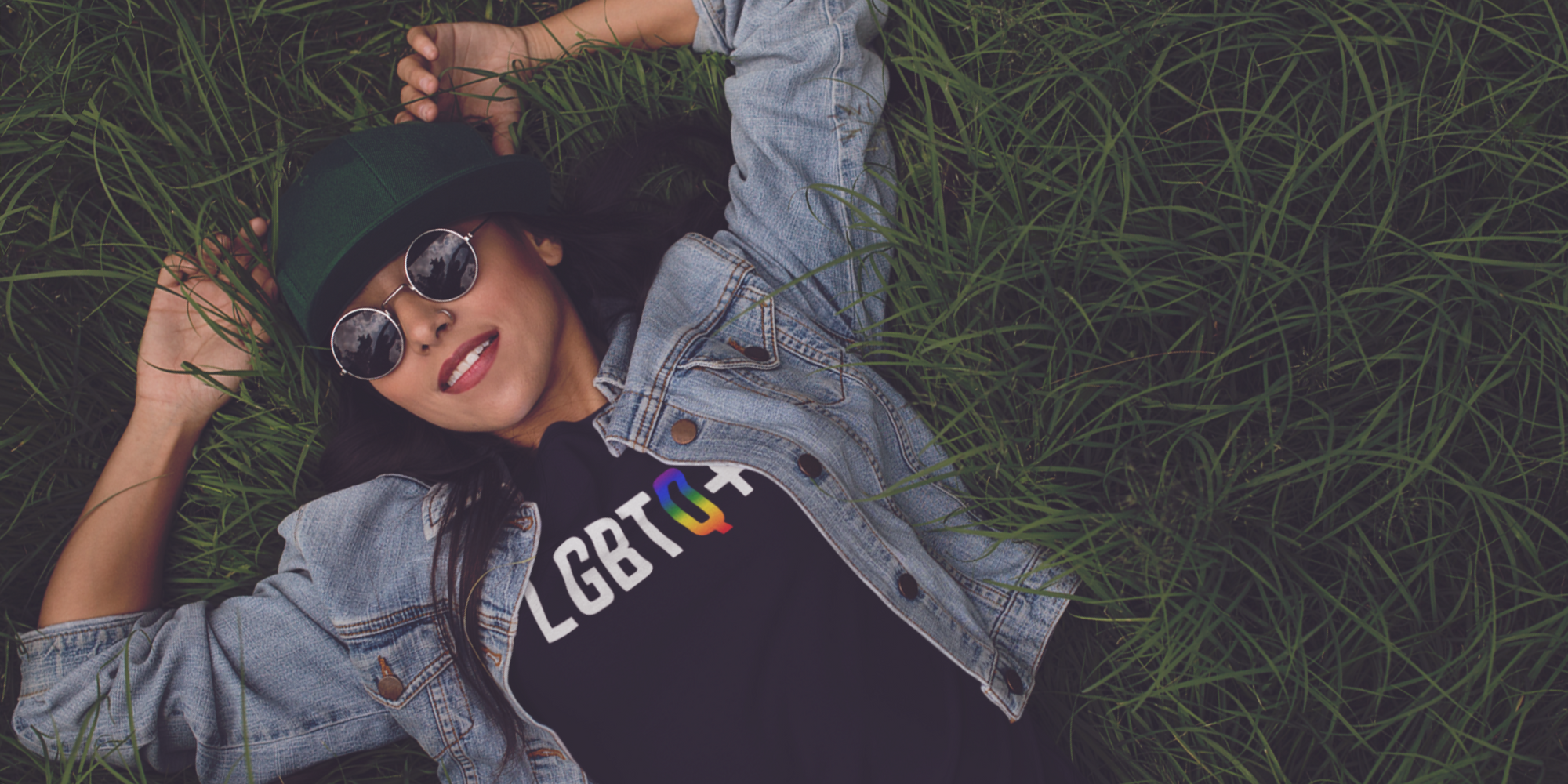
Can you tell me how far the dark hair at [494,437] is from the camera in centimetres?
187

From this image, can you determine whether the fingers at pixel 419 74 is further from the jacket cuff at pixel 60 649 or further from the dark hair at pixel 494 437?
the jacket cuff at pixel 60 649

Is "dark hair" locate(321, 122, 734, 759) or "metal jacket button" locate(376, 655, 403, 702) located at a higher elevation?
"dark hair" locate(321, 122, 734, 759)

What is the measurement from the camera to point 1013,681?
1.88 meters

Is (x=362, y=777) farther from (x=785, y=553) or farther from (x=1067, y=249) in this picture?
(x=1067, y=249)

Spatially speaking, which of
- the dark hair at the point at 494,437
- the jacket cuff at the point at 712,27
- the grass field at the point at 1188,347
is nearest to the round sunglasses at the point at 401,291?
the dark hair at the point at 494,437

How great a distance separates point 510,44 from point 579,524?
1542 mm

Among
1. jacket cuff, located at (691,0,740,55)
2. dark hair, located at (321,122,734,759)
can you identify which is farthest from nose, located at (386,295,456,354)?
jacket cuff, located at (691,0,740,55)

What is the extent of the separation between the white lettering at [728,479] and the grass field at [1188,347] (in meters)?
0.55

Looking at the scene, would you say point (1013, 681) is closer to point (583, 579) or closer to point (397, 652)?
point (583, 579)

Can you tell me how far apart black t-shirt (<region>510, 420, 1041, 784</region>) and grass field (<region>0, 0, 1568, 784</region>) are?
1.50 ft

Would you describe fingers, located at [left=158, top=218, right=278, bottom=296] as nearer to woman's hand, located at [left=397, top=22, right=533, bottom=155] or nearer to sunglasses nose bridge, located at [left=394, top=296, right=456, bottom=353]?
woman's hand, located at [left=397, top=22, right=533, bottom=155]

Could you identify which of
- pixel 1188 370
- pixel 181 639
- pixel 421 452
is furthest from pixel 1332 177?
pixel 181 639

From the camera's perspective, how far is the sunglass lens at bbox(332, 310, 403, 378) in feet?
5.73

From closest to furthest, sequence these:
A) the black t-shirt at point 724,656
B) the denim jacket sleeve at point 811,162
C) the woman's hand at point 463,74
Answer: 1. the black t-shirt at point 724,656
2. the denim jacket sleeve at point 811,162
3. the woman's hand at point 463,74
